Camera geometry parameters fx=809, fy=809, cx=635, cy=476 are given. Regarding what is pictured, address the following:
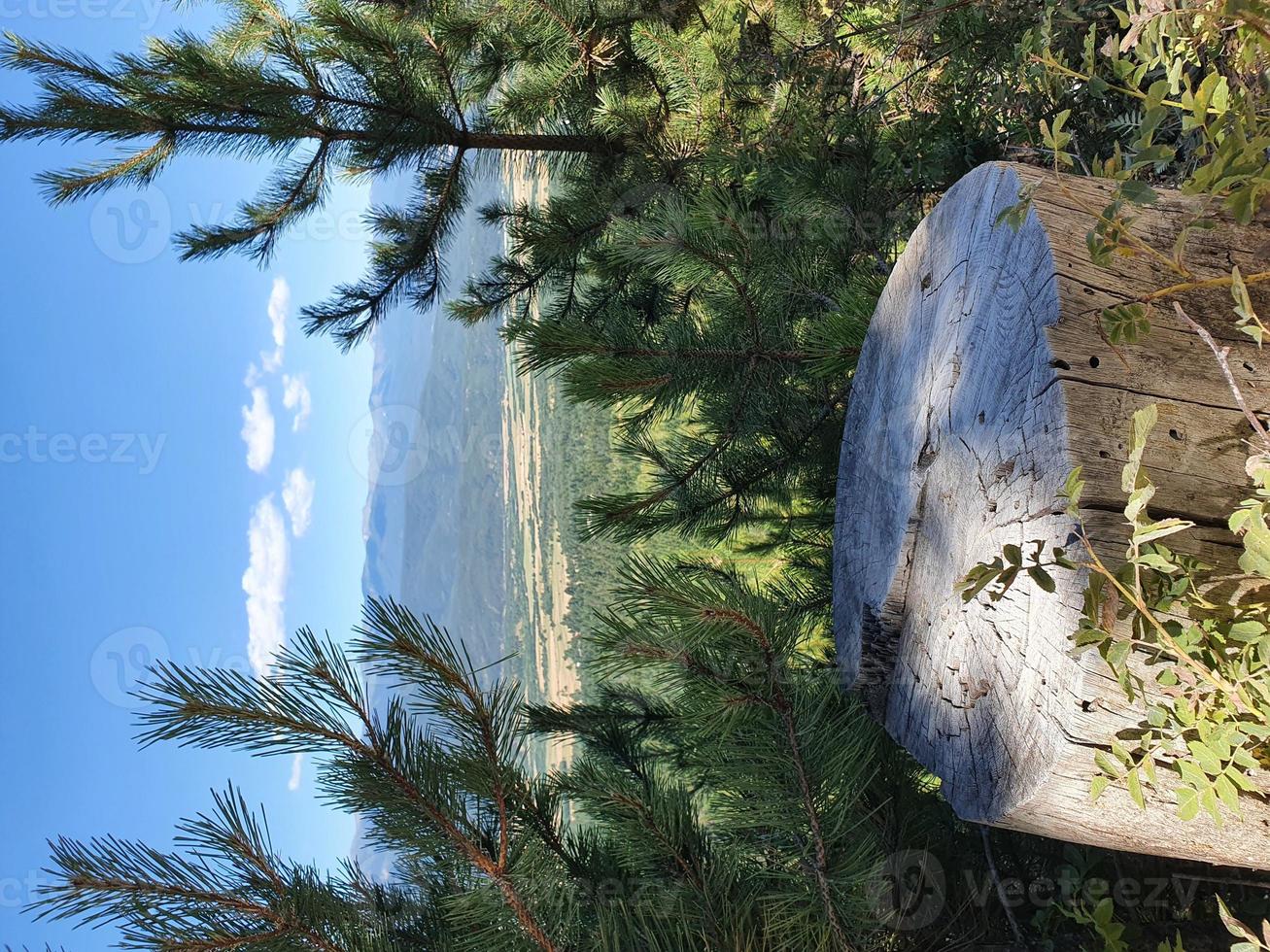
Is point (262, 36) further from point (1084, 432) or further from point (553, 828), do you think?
point (1084, 432)

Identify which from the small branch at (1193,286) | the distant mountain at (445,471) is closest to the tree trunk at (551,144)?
the small branch at (1193,286)

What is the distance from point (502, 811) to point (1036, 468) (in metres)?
0.91

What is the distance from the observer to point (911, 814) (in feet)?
5.65

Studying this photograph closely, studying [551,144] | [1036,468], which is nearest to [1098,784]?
[1036,468]

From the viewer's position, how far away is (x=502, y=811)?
125 cm

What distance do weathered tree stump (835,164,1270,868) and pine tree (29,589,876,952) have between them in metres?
0.21

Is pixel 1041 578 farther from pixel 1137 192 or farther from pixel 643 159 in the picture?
pixel 643 159

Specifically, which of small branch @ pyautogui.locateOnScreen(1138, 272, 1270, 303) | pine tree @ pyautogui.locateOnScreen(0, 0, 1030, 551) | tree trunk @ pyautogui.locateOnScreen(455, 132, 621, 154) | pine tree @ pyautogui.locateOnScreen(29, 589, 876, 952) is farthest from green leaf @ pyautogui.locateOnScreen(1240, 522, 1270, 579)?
tree trunk @ pyautogui.locateOnScreen(455, 132, 621, 154)

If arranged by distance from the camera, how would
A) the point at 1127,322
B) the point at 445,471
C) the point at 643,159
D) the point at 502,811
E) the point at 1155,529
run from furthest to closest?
the point at 445,471
the point at 643,159
the point at 502,811
the point at 1127,322
the point at 1155,529

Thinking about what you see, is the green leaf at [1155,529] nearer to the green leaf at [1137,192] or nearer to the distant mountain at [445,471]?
the green leaf at [1137,192]

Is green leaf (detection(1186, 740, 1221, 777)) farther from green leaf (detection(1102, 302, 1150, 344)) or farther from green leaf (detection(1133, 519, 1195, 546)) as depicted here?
green leaf (detection(1102, 302, 1150, 344))

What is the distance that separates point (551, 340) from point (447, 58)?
5.21ft

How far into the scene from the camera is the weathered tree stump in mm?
932

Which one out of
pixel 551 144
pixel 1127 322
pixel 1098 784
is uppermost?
pixel 551 144
